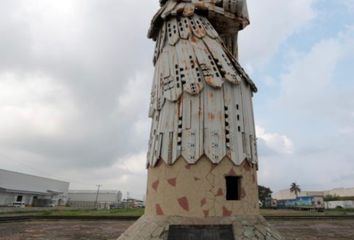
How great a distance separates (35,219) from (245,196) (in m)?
21.2

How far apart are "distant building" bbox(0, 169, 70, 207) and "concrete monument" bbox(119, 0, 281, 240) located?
4881cm

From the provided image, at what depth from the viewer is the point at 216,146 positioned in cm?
743

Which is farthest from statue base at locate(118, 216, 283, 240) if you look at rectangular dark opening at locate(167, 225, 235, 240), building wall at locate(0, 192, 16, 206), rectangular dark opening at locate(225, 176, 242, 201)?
building wall at locate(0, 192, 16, 206)

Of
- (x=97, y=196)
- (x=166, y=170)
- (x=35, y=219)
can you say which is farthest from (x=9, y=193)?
(x=166, y=170)

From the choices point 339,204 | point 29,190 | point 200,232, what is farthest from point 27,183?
point 339,204

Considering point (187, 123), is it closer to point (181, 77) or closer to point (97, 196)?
point (181, 77)

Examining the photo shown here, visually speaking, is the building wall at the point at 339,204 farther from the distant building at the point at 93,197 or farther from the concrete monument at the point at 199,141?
the concrete monument at the point at 199,141

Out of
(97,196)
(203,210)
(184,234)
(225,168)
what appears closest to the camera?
(184,234)

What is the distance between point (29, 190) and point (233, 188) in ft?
190

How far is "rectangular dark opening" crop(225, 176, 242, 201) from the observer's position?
24.9 ft

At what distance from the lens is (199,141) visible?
24.5ft

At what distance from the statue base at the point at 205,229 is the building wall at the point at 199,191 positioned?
0.56 feet

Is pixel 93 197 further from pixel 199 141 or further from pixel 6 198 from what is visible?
pixel 199 141

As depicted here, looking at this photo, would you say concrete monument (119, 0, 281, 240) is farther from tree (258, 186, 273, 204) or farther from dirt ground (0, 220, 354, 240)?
tree (258, 186, 273, 204)
